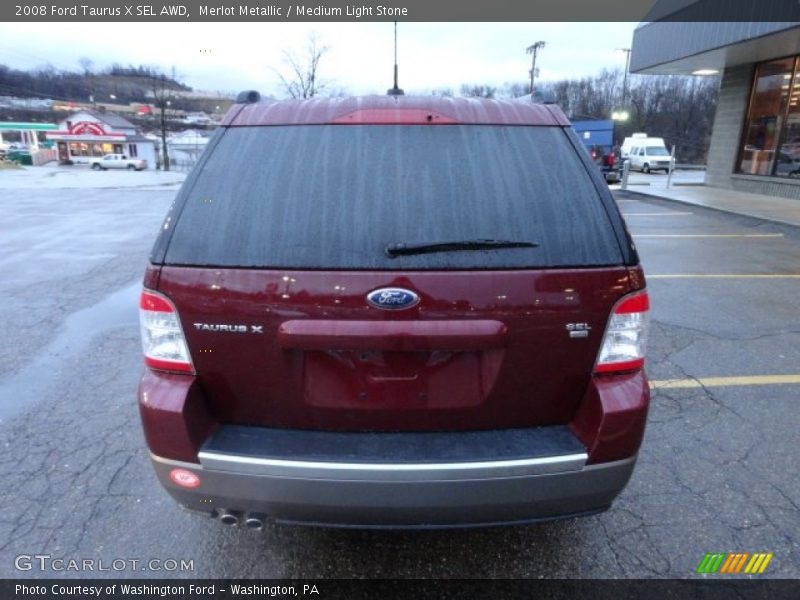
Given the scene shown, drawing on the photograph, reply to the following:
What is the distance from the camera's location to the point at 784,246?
9273mm

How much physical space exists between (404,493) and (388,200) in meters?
1.04

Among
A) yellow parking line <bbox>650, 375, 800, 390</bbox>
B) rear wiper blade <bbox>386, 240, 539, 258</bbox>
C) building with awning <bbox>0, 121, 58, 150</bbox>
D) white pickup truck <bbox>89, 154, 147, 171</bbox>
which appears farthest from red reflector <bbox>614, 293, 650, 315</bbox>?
building with awning <bbox>0, 121, 58, 150</bbox>

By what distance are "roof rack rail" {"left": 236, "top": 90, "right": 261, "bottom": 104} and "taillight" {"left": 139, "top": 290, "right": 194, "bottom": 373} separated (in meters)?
0.98

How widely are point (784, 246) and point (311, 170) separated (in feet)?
33.9

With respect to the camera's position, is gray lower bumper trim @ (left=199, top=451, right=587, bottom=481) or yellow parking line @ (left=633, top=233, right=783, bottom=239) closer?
gray lower bumper trim @ (left=199, top=451, right=587, bottom=481)

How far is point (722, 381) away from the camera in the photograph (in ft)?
12.9

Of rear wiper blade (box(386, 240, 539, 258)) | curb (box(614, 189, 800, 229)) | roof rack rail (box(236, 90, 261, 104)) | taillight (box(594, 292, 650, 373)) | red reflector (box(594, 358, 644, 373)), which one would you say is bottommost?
curb (box(614, 189, 800, 229))

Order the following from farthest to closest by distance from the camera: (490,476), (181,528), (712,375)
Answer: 1. (712,375)
2. (181,528)
3. (490,476)

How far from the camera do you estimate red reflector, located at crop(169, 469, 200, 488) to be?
1862 mm

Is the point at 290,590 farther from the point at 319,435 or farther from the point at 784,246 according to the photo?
the point at 784,246

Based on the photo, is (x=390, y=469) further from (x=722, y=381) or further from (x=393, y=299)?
(x=722, y=381)

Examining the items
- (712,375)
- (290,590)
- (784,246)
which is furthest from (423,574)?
(784,246)

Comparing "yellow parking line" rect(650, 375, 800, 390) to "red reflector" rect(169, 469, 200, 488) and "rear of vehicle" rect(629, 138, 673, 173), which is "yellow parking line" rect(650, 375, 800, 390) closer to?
"red reflector" rect(169, 469, 200, 488)

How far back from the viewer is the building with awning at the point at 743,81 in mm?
13578
